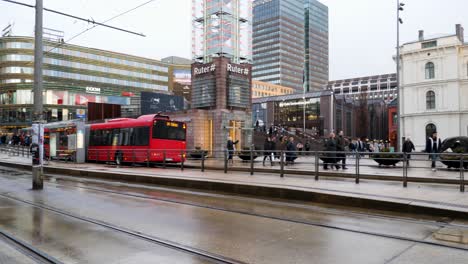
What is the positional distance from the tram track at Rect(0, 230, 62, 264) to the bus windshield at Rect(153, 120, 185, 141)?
16.8 metres

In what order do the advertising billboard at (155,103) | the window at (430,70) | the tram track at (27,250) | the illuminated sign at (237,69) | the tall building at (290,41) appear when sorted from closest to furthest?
the tram track at (27,250)
the illuminated sign at (237,69)
the advertising billboard at (155,103)
the window at (430,70)
the tall building at (290,41)

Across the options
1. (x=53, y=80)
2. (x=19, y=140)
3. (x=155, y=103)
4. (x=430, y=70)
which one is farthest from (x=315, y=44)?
(x=19, y=140)

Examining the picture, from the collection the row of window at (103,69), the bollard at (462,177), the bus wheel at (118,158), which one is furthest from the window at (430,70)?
the row of window at (103,69)

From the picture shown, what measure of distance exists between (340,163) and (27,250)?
37.6 ft

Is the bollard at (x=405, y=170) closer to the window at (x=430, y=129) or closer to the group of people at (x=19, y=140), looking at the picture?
the group of people at (x=19, y=140)

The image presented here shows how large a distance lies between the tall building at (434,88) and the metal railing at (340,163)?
1513 inches

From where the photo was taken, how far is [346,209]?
9242 millimetres

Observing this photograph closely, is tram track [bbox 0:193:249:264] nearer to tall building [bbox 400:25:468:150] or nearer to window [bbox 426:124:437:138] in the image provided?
tall building [bbox 400:25:468:150]

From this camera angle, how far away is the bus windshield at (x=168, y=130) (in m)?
23.4

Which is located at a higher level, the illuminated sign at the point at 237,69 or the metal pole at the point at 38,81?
the illuminated sign at the point at 237,69

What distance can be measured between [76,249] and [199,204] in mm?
4612

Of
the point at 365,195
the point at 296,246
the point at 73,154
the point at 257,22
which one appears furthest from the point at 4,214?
the point at 257,22

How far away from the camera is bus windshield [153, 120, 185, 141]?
2344 cm

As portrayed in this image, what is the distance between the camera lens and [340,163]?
1465 centimetres
